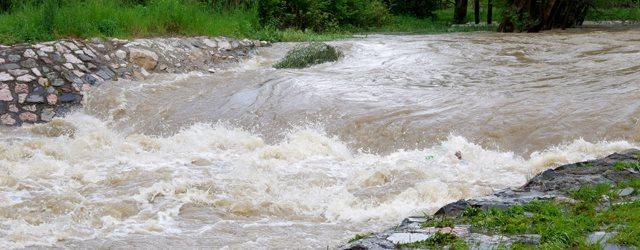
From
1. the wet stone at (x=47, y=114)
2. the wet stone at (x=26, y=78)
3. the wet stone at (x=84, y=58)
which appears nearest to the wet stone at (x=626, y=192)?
the wet stone at (x=47, y=114)

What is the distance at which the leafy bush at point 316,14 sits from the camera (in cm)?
2047

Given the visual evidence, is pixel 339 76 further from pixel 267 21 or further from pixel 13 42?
pixel 267 21

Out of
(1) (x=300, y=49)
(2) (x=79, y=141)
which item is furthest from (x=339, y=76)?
(2) (x=79, y=141)

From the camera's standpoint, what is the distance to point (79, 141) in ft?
31.3

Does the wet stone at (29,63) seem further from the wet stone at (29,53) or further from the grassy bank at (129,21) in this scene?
the grassy bank at (129,21)

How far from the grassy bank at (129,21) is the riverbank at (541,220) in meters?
9.68

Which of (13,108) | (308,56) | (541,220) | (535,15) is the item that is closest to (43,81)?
(13,108)

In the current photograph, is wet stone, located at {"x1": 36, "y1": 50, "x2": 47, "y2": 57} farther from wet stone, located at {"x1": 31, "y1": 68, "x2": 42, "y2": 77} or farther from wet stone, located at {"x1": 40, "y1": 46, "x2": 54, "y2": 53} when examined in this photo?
wet stone, located at {"x1": 31, "y1": 68, "x2": 42, "y2": 77}

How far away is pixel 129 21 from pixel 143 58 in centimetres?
161

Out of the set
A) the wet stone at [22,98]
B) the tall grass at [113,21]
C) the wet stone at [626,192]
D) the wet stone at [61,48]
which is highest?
the tall grass at [113,21]

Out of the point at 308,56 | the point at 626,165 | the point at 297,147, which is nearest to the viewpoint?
the point at 626,165

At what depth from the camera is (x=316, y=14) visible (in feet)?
70.3

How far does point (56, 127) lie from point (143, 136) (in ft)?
5.71

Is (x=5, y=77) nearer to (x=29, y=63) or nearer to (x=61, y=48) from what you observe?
(x=29, y=63)
